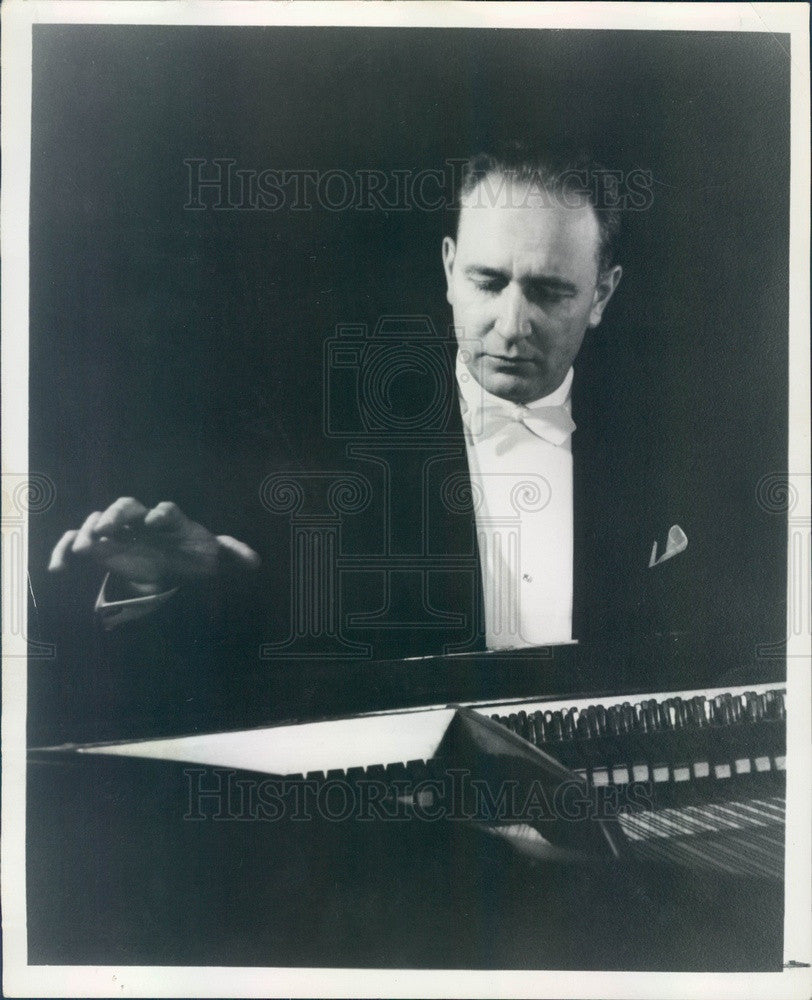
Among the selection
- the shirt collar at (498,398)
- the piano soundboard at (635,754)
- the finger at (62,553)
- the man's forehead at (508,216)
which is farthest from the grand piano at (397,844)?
the man's forehead at (508,216)

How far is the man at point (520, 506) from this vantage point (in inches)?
45.6

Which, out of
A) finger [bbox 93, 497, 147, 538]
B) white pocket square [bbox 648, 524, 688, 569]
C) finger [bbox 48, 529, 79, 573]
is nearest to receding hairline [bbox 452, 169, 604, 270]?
white pocket square [bbox 648, 524, 688, 569]

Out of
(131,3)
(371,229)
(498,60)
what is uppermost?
(131,3)

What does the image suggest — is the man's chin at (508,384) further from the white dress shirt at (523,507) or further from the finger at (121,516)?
the finger at (121,516)

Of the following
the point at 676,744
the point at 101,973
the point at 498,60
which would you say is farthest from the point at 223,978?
the point at 498,60

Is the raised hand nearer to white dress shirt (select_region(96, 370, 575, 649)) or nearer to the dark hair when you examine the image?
white dress shirt (select_region(96, 370, 575, 649))

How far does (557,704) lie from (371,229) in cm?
82

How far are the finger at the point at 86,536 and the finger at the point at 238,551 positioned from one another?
0.20 meters

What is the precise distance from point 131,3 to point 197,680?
110cm

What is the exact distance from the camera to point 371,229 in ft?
3.83

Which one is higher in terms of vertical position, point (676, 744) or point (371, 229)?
point (371, 229)

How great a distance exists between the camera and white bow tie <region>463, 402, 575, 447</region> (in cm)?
117

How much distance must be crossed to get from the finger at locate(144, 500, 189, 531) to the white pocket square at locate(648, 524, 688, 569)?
2.48ft

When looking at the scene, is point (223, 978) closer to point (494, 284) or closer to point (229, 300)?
point (229, 300)
